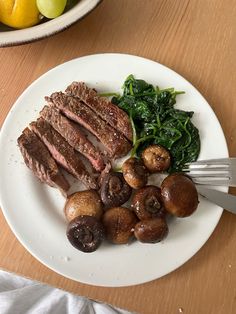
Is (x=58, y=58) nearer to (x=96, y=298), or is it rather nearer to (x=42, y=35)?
(x=42, y=35)

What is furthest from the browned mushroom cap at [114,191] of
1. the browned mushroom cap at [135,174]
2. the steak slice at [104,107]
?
the steak slice at [104,107]

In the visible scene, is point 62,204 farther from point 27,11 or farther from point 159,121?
point 27,11

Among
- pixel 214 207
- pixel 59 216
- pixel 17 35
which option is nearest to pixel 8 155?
pixel 59 216

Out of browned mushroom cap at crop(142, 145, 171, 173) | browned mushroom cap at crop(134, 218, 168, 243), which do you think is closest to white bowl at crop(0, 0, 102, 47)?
browned mushroom cap at crop(142, 145, 171, 173)

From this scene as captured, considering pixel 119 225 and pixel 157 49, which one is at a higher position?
pixel 157 49

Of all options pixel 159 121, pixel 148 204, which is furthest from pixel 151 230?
pixel 159 121
